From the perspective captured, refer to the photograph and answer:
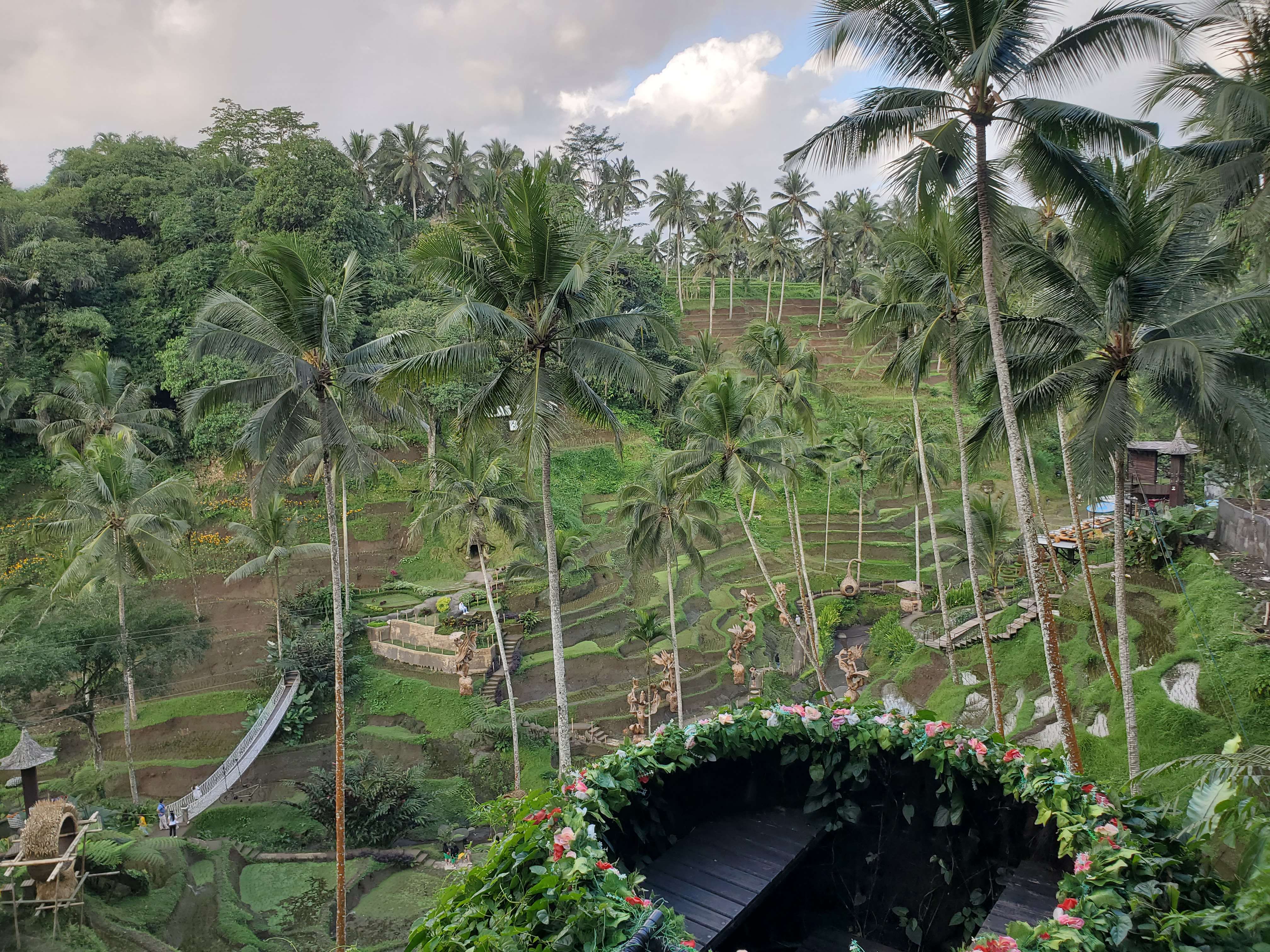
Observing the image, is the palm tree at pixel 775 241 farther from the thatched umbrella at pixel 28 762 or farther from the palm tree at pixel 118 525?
the thatched umbrella at pixel 28 762

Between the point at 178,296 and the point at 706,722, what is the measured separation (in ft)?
113

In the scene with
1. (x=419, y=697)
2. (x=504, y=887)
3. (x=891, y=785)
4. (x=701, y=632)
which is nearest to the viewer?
(x=504, y=887)

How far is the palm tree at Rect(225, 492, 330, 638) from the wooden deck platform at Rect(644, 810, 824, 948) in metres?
19.9

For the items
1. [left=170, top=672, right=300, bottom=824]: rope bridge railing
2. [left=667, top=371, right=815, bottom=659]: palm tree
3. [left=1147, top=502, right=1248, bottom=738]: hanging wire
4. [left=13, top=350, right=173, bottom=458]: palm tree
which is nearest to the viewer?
[left=1147, top=502, right=1248, bottom=738]: hanging wire

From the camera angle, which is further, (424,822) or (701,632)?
(701,632)

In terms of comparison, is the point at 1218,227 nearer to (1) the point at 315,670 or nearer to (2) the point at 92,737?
(1) the point at 315,670

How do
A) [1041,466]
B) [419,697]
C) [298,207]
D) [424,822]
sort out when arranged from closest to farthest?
[424,822], [419,697], [298,207], [1041,466]

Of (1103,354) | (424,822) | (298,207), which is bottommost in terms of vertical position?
(424,822)

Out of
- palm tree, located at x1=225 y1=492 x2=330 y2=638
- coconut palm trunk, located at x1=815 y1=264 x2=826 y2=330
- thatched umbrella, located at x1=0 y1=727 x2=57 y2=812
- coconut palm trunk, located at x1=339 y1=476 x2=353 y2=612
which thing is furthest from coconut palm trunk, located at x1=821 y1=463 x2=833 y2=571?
thatched umbrella, located at x1=0 y1=727 x2=57 y2=812

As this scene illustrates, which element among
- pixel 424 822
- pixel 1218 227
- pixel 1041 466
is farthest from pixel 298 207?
pixel 1041 466

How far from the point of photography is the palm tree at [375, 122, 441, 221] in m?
42.6

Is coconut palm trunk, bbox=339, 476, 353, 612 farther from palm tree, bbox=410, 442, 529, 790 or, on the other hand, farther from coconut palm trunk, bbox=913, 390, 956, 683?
coconut palm trunk, bbox=913, 390, 956, 683

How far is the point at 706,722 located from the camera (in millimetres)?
5008

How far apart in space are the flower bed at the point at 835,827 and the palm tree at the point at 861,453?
2661 cm
